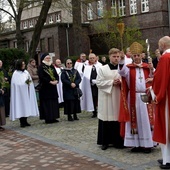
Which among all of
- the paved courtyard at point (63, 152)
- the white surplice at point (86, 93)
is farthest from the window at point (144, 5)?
the paved courtyard at point (63, 152)

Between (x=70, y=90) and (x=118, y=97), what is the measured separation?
14.2 feet

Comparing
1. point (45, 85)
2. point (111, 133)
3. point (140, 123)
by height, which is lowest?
point (111, 133)

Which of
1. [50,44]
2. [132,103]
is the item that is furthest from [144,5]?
[132,103]

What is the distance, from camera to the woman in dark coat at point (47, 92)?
12.0 meters

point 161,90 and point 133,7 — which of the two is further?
point 133,7

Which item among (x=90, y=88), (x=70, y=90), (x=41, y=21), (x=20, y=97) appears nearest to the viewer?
(x=20, y=97)

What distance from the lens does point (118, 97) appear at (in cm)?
816

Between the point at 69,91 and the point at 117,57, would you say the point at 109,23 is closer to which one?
the point at 69,91

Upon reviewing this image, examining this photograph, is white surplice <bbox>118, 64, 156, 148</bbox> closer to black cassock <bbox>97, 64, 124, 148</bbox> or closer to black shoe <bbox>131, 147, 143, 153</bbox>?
black shoe <bbox>131, 147, 143, 153</bbox>

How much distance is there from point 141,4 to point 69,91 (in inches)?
1092

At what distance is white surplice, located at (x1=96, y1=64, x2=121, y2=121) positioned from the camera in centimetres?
809

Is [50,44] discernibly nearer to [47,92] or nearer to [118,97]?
[47,92]

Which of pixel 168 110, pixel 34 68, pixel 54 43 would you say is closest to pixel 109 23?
pixel 54 43

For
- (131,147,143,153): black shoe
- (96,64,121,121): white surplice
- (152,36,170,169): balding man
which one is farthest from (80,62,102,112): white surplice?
(152,36,170,169): balding man
